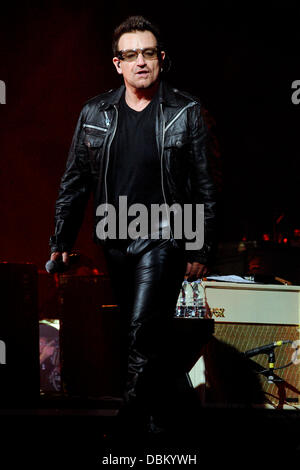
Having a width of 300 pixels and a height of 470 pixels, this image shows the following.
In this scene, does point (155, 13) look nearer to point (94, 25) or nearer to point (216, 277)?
point (94, 25)

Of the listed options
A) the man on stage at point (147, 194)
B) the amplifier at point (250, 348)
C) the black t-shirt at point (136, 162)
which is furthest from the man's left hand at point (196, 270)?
the amplifier at point (250, 348)

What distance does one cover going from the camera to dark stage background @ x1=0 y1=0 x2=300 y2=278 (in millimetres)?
6789

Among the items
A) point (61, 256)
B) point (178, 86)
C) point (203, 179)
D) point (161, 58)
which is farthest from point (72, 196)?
point (178, 86)

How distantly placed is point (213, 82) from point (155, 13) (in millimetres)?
1027

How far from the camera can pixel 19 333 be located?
14.3ft

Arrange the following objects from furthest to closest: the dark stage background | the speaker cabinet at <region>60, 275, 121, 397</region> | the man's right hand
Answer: the dark stage background → the speaker cabinet at <region>60, 275, 121, 397</region> → the man's right hand

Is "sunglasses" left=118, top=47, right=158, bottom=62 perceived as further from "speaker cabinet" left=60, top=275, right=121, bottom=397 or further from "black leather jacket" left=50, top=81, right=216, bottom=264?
"speaker cabinet" left=60, top=275, right=121, bottom=397

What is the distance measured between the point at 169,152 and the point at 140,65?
0.45m

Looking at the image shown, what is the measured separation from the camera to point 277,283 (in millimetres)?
4805

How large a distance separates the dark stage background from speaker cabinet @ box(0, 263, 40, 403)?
8.90 feet

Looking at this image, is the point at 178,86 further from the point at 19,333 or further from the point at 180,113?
the point at 180,113

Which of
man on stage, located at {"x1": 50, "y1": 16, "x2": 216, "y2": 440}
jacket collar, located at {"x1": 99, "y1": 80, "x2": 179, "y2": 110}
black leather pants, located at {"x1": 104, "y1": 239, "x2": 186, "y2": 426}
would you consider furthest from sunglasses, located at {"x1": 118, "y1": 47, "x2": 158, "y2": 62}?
black leather pants, located at {"x1": 104, "y1": 239, "x2": 186, "y2": 426}

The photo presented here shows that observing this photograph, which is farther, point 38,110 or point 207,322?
point 38,110
